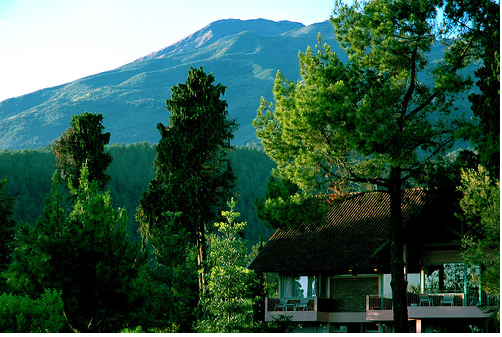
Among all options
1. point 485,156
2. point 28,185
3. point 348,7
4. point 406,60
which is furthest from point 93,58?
point 28,185

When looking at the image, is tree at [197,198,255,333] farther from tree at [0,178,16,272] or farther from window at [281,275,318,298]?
tree at [0,178,16,272]

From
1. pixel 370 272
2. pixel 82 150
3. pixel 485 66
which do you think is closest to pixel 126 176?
pixel 82 150

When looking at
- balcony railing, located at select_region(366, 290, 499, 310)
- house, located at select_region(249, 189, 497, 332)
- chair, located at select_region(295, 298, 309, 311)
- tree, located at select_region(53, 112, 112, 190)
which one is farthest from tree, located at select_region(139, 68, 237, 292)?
balcony railing, located at select_region(366, 290, 499, 310)

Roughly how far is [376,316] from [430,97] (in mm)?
9782

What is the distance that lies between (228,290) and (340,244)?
605cm

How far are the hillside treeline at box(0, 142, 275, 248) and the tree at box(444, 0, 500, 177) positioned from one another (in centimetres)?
6580

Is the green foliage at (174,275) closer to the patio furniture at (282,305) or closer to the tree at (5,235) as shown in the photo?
the patio furniture at (282,305)

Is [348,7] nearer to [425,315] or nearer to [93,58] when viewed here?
[93,58]

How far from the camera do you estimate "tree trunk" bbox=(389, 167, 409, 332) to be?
63.2 ft

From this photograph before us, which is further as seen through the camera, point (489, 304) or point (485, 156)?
point (489, 304)

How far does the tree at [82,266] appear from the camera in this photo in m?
16.3

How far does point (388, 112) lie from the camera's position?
18.5 m

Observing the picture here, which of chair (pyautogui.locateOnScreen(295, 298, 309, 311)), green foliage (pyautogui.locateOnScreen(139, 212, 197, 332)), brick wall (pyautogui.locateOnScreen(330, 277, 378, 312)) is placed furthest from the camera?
chair (pyautogui.locateOnScreen(295, 298, 309, 311))

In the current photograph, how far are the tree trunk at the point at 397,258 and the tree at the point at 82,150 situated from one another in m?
16.2
